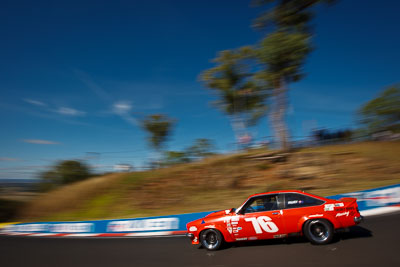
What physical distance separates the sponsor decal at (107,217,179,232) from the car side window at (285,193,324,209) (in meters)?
5.24

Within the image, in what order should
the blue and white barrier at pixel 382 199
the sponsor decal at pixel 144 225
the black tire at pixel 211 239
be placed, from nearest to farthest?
the black tire at pixel 211 239, the blue and white barrier at pixel 382 199, the sponsor decal at pixel 144 225

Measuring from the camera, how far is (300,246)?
6.29 meters

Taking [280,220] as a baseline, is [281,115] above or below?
above

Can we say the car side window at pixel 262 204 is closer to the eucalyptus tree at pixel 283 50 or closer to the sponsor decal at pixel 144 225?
the sponsor decal at pixel 144 225

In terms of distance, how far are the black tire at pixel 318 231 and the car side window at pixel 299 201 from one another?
0.42m

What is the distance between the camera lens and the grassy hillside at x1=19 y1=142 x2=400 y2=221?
15422mm

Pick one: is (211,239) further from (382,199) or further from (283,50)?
(283,50)

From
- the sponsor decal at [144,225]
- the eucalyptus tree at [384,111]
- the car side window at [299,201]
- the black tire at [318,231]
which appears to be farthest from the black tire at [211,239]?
the eucalyptus tree at [384,111]

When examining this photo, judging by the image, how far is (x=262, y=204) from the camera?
6.61 m

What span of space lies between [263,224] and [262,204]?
0.50 metres

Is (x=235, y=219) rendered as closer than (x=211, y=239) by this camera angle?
Yes

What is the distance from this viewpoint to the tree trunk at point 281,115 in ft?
62.0

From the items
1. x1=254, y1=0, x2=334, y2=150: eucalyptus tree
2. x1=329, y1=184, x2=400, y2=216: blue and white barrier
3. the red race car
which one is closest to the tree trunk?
x1=254, y1=0, x2=334, y2=150: eucalyptus tree

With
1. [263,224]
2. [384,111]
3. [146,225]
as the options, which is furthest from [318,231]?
[384,111]
